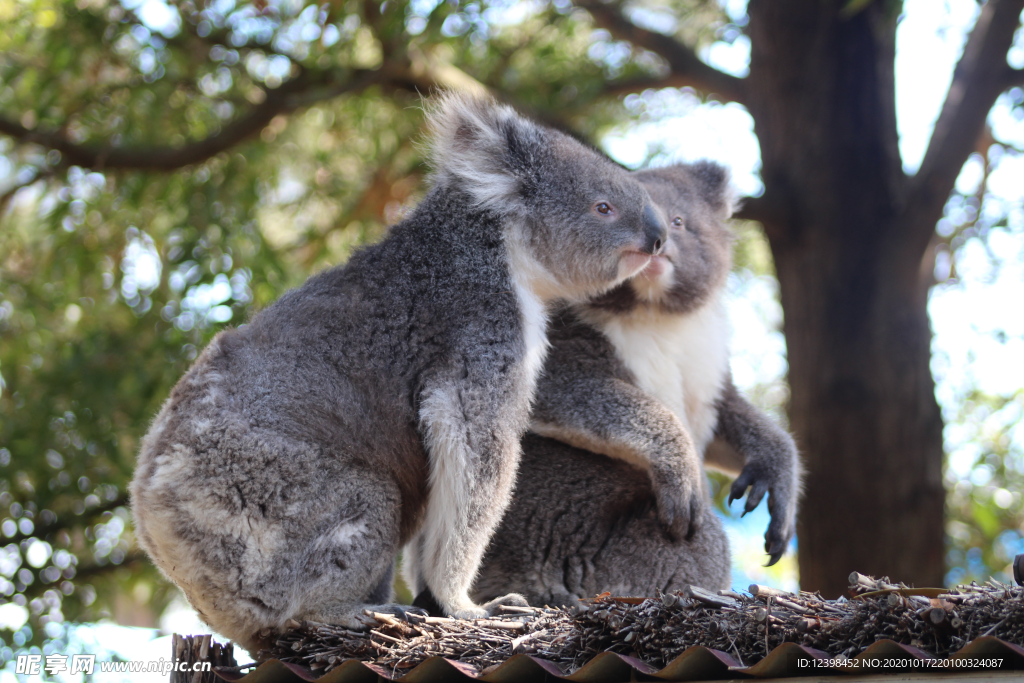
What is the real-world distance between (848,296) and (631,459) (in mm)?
3470

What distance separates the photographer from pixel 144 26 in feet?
18.9

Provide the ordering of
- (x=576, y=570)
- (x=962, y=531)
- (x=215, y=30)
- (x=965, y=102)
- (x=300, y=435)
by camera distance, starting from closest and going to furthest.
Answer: (x=300, y=435) → (x=576, y=570) → (x=965, y=102) → (x=215, y=30) → (x=962, y=531)

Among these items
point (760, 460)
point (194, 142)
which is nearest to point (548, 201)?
point (760, 460)

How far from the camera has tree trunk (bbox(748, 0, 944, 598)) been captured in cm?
547

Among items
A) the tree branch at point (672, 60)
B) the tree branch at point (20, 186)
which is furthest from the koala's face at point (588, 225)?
the tree branch at point (20, 186)

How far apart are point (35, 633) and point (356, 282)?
348 cm

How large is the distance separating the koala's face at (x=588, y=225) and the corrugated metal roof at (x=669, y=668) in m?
1.23

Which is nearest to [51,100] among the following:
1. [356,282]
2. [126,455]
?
Answer: [126,455]

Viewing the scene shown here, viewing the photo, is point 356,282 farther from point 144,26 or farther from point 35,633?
point 144,26

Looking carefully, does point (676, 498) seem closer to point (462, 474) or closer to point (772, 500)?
point (772, 500)

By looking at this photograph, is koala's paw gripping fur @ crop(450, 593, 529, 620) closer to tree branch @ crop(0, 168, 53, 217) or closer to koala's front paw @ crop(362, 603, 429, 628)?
koala's front paw @ crop(362, 603, 429, 628)

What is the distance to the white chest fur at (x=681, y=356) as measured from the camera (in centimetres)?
320

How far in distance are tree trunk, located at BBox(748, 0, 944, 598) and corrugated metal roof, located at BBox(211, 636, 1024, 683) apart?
3.59 metres

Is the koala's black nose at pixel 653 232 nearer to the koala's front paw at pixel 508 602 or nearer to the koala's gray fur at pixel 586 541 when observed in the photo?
the koala's gray fur at pixel 586 541
